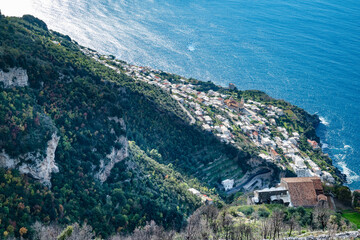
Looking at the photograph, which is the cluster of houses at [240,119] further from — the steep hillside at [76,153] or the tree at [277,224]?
the tree at [277,224]

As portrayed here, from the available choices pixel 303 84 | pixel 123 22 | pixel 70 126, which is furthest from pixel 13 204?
pixel 123 22

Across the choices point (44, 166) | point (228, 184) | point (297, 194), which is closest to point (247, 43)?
point (228, 184)

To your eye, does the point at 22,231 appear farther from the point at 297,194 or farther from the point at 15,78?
the point at 297,194

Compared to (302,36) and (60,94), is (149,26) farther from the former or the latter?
(60,94)

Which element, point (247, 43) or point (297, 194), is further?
point (247, 43)

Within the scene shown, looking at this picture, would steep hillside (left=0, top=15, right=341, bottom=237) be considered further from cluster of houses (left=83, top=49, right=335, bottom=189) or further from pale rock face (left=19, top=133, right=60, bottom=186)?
cluster of houses (left=83, top=49, right=335, bottom=189)
